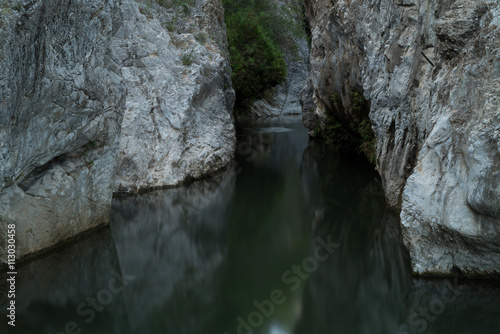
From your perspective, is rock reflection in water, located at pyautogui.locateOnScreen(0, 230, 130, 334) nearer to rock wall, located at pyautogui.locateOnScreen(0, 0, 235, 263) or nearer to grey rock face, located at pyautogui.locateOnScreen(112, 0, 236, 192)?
rock wall, located at pyautogui.locateOnScreen(0, 0, 235, 263)

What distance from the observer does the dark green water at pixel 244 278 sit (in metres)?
5.47

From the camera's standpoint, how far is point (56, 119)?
6867mm

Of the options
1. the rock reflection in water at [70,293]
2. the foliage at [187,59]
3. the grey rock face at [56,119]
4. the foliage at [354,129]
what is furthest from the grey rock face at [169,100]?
the rock reflection in water at [70,293]

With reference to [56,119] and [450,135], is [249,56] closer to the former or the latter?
[56,119]

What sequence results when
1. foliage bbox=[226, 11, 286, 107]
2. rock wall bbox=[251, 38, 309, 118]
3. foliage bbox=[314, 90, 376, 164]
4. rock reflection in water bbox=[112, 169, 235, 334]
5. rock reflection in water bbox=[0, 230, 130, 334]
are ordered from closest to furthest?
rock reflection in water bbox=[0, 230, 130, 334], rock reflection in water bbox=[112, 169, 235, 334], foliage bbox=[314, 90, 376, 164], foliage bbox=[226, 11, 286, 107], rock wall bbox=[251, 38, 309, 118]

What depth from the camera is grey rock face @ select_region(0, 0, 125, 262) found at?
18.7 feet

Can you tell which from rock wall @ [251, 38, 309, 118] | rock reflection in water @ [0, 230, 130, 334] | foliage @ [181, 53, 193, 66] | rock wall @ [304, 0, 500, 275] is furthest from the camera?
rock wall @ [251, 38, 309, 118]

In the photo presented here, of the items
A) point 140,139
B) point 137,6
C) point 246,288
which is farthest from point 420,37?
point 137,6

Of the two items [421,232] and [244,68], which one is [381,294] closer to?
[421,232]

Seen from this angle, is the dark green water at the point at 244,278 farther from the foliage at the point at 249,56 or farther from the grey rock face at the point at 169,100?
the foliage at the point at 249,56

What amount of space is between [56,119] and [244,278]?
12.1 ft

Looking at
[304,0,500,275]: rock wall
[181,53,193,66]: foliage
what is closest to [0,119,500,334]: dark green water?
[304,0,500,275]: rock wall

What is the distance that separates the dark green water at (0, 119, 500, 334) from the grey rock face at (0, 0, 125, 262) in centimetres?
67

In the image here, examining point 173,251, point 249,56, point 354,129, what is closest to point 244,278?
point 173,251
